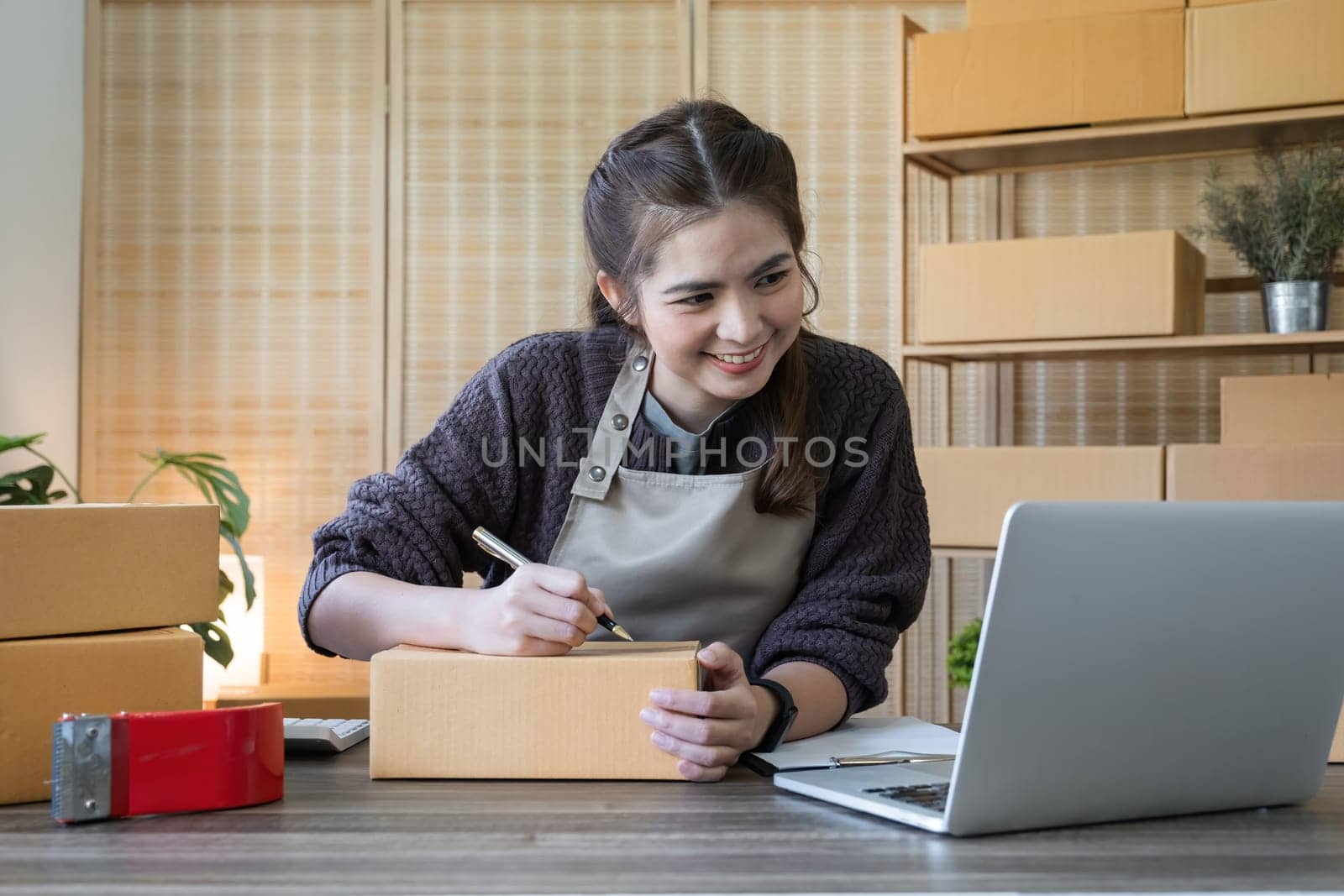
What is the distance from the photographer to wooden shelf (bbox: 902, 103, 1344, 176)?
2.51 meters

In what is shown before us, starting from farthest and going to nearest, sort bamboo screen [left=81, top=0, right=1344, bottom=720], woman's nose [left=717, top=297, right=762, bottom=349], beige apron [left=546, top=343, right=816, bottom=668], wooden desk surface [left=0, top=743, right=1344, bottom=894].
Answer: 1. bamboo screen [left=81, top=0, right=1344, bottom=720]
2. beige apron [left=546, top=343, right=816, bottom=668]
3. woman's nose [left=717, top=297, right=762, bottom=349]
4. wooden desk surface [left=0, top=743, right=1344, bottom=894]

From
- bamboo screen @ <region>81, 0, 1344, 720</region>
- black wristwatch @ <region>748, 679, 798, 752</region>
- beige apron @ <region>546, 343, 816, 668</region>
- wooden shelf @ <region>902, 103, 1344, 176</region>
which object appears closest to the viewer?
black wristwatch @ <region>748, 679, 798, 752</region>

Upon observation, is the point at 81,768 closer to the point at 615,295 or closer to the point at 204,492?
the point at 615,295

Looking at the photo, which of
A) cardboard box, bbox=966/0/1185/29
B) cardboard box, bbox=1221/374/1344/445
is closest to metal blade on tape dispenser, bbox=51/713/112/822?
cardboard box, bbox=1221/374/1344/445

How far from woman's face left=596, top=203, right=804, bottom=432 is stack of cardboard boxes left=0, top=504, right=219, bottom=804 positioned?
450 mm

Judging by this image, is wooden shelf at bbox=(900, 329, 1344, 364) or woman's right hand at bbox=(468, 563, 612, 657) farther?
wooden shelf at bbox=(900, 329, 1344, 364)

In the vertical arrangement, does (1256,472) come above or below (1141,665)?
above

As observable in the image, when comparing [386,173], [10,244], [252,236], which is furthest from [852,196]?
[10,244]

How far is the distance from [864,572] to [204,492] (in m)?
2.23

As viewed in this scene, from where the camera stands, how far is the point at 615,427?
1.37 meters

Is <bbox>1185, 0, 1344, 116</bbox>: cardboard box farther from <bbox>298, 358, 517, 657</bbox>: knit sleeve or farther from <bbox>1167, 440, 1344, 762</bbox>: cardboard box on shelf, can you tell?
<bbox>298, 358, 517, 657</bbox>: knit sleeve

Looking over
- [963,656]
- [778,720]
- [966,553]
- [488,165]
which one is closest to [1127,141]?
[966,553]

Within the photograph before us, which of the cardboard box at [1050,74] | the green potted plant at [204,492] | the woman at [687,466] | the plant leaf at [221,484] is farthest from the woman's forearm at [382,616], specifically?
the cardboard box at [1050,74]

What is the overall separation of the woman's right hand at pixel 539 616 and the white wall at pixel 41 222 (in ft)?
7.63
